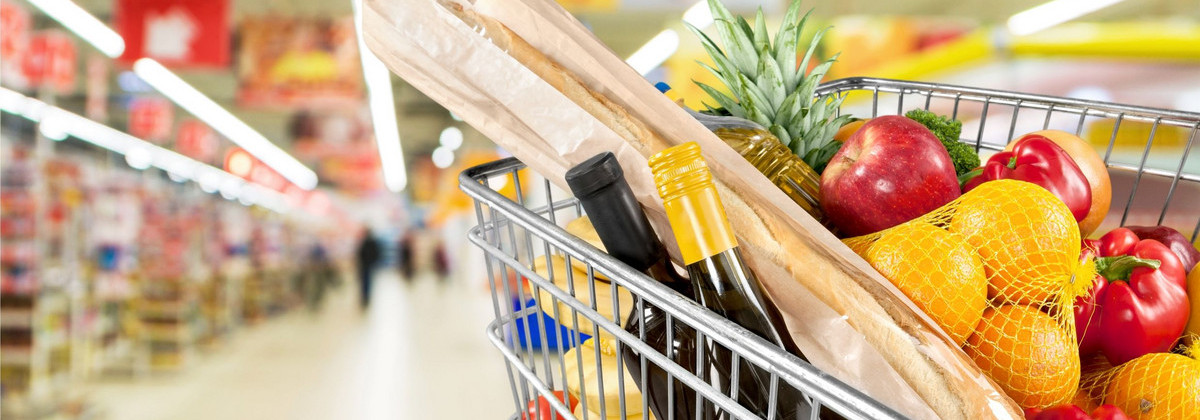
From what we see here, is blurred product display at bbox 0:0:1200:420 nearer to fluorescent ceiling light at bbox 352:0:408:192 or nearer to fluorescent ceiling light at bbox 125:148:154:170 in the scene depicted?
fluorescent ceiling light at bbox 352:0:408:192

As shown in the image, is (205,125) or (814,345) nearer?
(814,345)

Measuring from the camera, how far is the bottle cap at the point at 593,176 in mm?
597

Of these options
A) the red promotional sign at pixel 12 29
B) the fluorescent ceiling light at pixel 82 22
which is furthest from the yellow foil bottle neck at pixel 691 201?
the fluorescent ceiling light at pixel 82 22

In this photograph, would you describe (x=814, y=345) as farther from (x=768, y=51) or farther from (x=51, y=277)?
(x=51, y=277)

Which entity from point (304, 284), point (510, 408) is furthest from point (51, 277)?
point (304, 284)

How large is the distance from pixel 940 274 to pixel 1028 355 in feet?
0.36

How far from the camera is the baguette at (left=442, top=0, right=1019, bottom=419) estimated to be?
62cm

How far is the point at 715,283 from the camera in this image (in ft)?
2.26

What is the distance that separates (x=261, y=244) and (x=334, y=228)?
1503cm

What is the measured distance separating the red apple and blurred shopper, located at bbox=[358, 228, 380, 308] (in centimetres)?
1412

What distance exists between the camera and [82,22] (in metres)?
6.19

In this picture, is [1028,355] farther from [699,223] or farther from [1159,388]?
[699,223]

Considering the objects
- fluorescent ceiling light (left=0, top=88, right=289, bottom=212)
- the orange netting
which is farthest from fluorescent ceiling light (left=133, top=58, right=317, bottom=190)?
the orange netting

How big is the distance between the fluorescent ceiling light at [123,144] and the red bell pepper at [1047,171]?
746 centimetres
